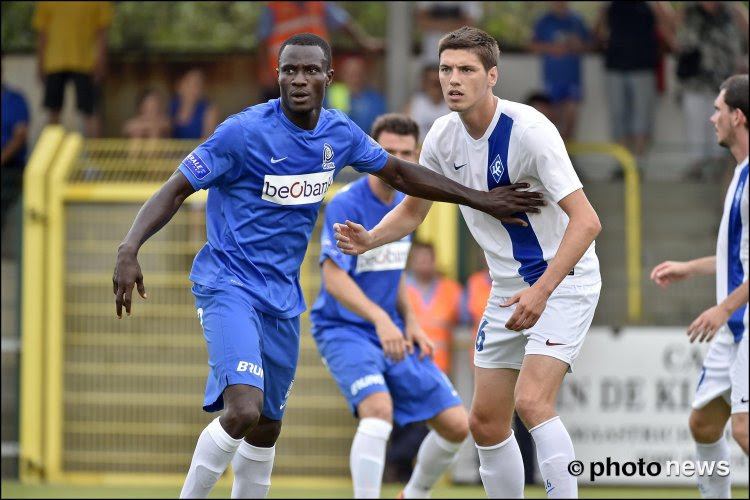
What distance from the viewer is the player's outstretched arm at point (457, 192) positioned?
6004 mm

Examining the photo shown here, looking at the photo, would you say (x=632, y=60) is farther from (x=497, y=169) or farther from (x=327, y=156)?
(x=327, y=156)

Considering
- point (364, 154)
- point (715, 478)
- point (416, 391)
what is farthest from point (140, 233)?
point (715, 478)

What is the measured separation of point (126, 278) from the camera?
17.6 ft

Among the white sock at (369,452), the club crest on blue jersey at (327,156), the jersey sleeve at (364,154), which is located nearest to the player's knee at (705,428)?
the white sock at (369,452)

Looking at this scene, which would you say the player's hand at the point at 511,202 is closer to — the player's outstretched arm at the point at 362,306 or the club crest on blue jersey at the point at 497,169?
the club crest on blue jersey at the point at 497,169

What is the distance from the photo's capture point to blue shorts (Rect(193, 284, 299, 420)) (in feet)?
18.7

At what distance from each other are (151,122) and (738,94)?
6.96 meters

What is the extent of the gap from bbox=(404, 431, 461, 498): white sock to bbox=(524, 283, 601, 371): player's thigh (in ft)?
6.53

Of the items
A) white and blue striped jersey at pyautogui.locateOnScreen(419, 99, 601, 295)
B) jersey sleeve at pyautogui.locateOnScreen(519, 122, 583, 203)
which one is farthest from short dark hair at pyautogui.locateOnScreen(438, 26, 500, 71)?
jersey sleeve at pyautogui.locateOnScreen(519, 122, 583, 203)

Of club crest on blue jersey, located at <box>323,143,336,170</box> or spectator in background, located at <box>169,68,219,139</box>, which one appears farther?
spectator in background, located at <box>169,68,219,139</box>

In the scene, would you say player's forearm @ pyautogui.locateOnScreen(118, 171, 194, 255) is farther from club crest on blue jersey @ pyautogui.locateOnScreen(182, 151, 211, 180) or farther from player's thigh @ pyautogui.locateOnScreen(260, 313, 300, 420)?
player's thigh @ pyautogui.locateOnScreen(260, 313, 300, 420)

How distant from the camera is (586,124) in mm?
13109

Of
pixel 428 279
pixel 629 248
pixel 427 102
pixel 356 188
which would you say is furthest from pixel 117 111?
pixel 356 188

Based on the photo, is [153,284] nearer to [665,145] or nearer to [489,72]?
[665,145]
